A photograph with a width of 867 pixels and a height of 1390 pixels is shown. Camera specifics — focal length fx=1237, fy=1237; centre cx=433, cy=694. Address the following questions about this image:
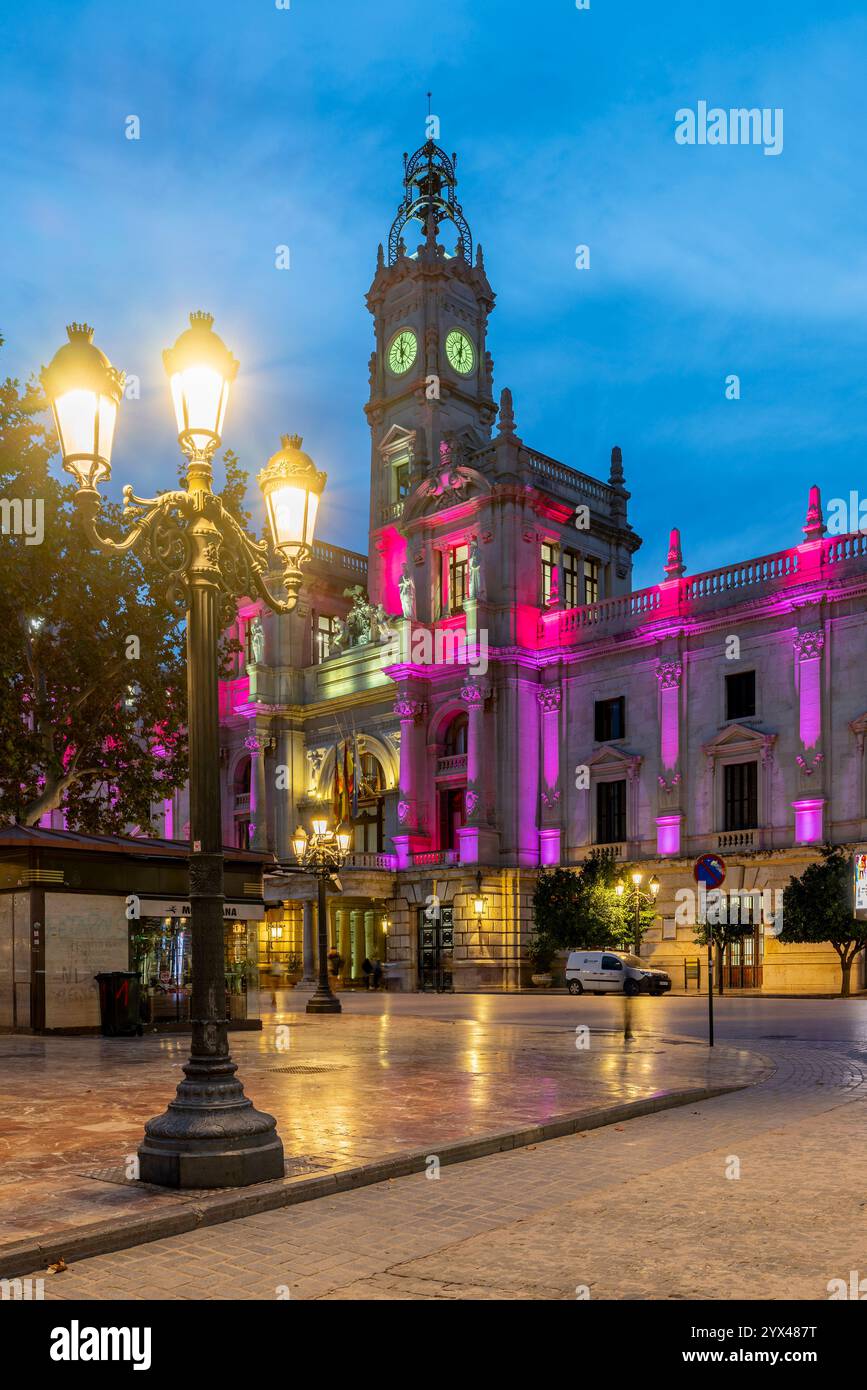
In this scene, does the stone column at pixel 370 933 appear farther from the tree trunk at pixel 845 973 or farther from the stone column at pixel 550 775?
the tree trunk at pixel 845 973

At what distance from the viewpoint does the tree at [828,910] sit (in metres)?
39.0

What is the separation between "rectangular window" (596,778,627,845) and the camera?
48.2 meters

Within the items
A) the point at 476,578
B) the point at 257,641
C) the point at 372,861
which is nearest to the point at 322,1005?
the point at 372,861

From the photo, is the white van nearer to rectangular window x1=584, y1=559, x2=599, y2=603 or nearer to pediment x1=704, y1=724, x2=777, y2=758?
pediment x1=704, y1=724, x2=777, y2=758

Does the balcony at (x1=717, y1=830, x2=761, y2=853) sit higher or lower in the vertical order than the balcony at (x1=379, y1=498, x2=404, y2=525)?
lower

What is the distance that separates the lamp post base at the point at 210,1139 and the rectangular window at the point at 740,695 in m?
38.2

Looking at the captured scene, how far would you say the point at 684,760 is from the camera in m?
46.2

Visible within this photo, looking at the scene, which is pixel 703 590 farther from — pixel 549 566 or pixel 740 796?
pixel 549 566

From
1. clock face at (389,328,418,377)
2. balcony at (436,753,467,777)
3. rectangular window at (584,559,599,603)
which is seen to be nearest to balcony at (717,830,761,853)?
balcony at (436,753,467,777)

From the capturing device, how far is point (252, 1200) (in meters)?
7.73

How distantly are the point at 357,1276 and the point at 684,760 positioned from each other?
41.2 meters

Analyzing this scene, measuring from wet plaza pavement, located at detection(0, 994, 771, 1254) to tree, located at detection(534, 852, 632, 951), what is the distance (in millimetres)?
21712

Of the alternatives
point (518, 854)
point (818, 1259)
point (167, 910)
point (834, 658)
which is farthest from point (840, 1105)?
point (518, 854)
